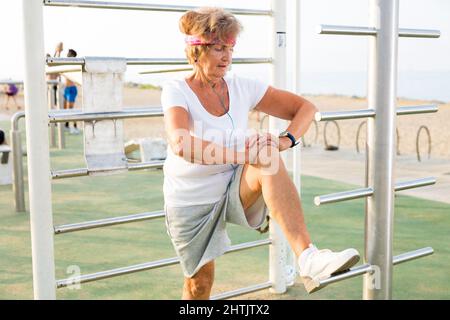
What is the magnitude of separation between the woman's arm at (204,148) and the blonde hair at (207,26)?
245 mm

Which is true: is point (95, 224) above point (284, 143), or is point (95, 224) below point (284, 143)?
below

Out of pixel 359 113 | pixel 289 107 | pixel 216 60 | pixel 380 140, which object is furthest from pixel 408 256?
pixel 216 60

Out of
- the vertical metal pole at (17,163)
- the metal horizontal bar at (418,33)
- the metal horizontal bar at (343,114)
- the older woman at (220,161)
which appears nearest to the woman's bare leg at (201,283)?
the older woman at (220,161)

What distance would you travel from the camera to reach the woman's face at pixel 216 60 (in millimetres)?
2084

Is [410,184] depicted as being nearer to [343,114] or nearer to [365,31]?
[343,114]

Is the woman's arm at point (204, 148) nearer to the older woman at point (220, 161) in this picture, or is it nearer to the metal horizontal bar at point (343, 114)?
the older woman at point (220, 161)

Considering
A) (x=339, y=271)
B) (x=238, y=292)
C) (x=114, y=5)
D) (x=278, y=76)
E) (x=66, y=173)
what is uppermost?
(x=114, y=5)

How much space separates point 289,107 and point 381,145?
0.39 metres

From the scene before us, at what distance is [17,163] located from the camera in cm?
453

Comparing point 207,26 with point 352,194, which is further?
point 352,194

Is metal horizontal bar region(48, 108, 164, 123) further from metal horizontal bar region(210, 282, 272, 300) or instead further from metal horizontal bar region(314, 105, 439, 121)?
metal horizontal bar region(210, 282, 272, 300)

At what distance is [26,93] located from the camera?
2143 mm

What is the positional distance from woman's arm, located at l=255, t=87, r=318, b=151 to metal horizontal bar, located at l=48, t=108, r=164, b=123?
1.35 ft

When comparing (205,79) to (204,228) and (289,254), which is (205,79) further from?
(289,254)
